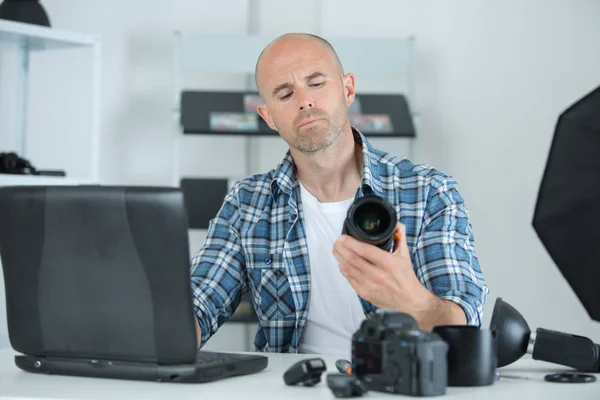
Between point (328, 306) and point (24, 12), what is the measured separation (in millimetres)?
1877

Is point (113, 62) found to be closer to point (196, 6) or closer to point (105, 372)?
point (196, 6)

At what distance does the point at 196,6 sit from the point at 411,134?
111cm

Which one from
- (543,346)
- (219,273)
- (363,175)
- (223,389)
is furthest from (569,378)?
(219,273)

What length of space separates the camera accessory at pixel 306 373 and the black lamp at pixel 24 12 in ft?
7.45

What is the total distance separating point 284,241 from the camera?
177 cm

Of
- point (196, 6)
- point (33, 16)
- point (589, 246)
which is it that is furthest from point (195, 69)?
point (589, 246)

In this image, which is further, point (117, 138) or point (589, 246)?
point (117, 138)

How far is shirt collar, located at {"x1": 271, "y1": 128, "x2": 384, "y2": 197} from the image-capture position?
1742 millimetres

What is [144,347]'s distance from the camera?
44.2 inches

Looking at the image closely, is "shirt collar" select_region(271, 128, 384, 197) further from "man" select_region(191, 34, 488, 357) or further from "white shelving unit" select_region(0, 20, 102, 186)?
"white shelving unit" select_region(0, 20, 102, 186)

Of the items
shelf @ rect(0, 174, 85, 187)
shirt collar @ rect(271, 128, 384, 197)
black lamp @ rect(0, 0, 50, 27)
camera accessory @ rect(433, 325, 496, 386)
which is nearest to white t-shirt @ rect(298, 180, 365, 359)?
shirt collar @ rect(271, 128, 384, 197)

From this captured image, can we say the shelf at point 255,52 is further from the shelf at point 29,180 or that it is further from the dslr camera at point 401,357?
the dslr camera at point 401,357

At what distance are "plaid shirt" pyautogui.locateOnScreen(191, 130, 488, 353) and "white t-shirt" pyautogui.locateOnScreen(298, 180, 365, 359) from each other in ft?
0.08

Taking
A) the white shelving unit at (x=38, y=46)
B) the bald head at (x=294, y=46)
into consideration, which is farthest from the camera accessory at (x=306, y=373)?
the white shelving unit at (x=38, y=46)
